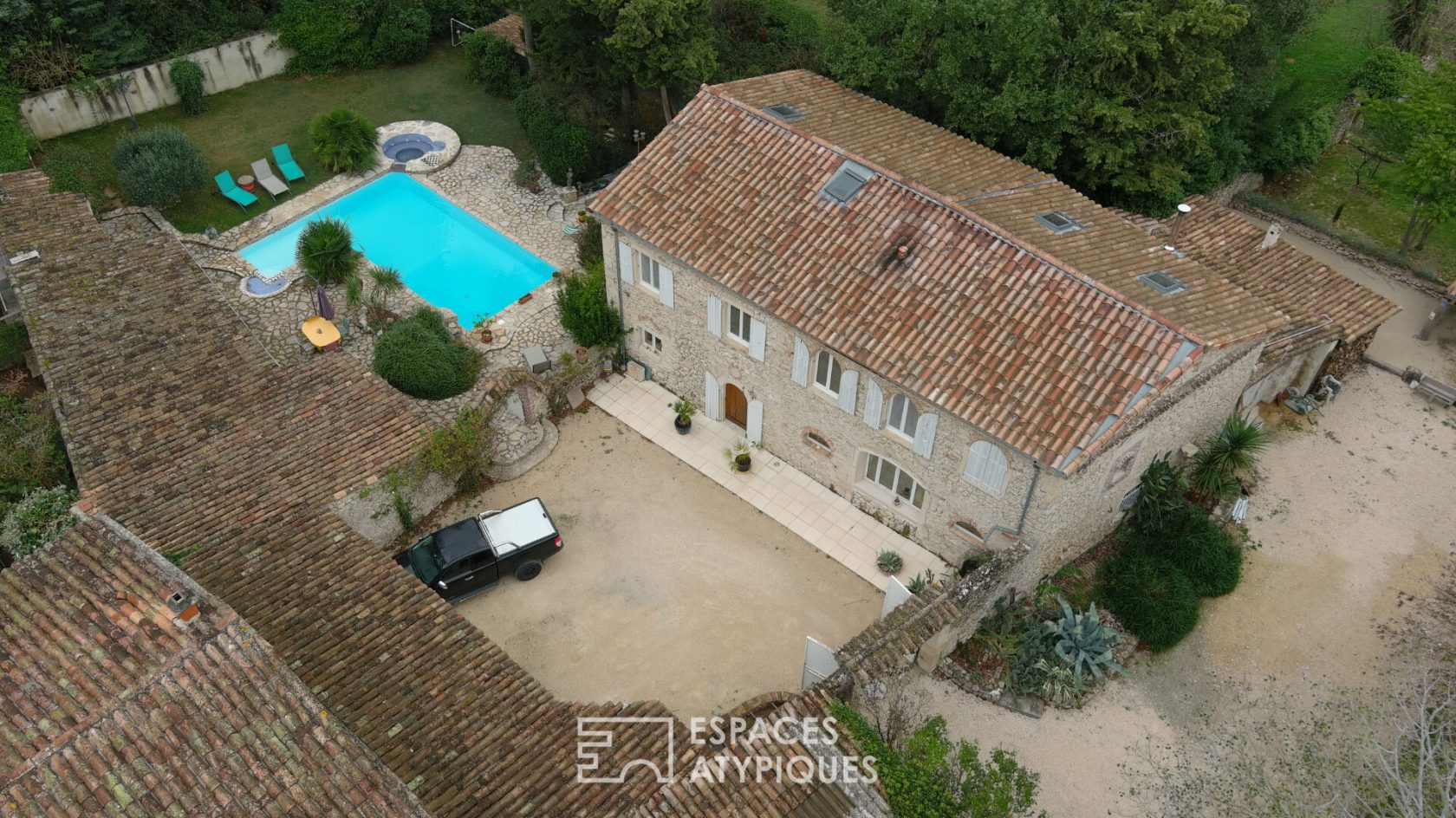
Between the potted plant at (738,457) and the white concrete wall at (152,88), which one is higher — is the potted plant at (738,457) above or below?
below

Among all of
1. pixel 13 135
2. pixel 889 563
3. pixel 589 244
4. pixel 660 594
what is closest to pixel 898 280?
pixel 889 563

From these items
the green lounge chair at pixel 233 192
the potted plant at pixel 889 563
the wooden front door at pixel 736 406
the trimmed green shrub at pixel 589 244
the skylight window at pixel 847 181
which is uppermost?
the skylight window at pixel 847 181

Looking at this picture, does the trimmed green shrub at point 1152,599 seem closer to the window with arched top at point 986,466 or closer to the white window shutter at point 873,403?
the window with arched top at point 986,466

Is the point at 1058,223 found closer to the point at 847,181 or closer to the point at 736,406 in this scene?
the point at 847,181

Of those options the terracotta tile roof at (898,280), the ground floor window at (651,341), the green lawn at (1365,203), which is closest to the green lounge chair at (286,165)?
the terracotta tile roof at (898,280)

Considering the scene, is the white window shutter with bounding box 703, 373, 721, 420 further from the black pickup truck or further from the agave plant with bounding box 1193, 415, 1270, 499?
the agave plant with bounding box 1193, 415, 1270, 499

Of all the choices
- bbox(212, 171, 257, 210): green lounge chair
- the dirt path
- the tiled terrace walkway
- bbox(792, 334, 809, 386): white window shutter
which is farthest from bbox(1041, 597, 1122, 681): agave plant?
bbox(212, 171, 257, 210): green lounge chair
